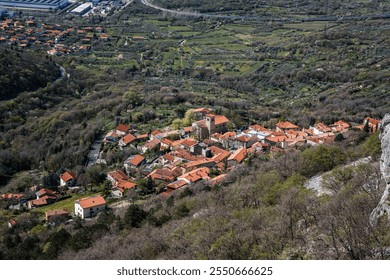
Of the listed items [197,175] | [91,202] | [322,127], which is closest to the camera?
[91,202]

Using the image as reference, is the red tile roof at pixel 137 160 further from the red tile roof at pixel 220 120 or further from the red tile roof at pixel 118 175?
the red tile roof at pixel 220 120

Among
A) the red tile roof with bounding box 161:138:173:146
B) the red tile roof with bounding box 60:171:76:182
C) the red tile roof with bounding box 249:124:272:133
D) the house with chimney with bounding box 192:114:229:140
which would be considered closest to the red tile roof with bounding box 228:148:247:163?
the red tile roof with bounding box 249:124:272:133

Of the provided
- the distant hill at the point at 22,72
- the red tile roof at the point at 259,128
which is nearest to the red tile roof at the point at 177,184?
the red tile roof at the point at 259,128

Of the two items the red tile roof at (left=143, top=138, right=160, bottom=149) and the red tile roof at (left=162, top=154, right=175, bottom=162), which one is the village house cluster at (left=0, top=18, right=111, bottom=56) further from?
the red tile roof at (left=162, top=154, right=175, bottom=162)

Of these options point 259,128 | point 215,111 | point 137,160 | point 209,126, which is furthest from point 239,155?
point 215,111

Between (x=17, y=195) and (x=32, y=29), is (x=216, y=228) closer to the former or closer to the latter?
(x=17, y=195)

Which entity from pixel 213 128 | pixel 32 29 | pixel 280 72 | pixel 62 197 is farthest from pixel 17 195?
pixel 32 29

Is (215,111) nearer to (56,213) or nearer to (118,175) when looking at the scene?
(118,175)
